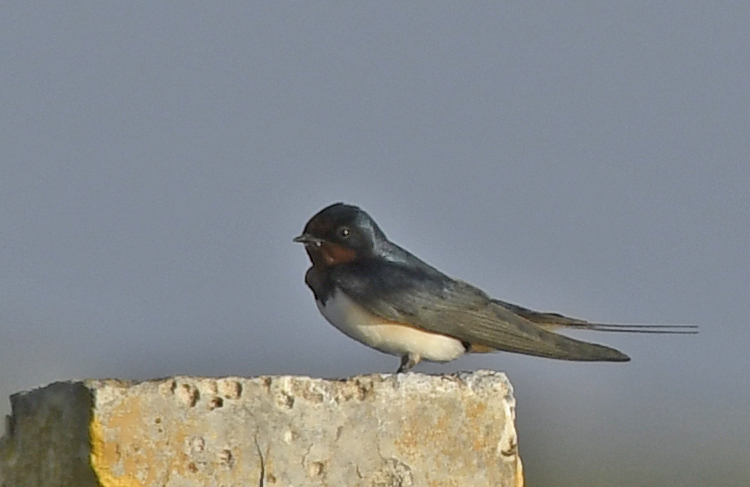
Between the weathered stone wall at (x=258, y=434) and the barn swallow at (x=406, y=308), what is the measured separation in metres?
1.23

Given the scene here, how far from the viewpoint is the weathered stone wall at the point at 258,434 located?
3178 mm

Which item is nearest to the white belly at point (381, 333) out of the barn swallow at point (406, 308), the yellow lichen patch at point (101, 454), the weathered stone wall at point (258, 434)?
the barn swallow at point (406, 308)

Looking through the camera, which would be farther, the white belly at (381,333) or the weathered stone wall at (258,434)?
the white belly at (381,333)

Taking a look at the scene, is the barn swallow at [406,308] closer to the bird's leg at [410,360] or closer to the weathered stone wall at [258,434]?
the bird's leg at [410,360]

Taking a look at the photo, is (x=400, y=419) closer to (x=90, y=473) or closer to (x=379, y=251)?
(x=90, y=473)

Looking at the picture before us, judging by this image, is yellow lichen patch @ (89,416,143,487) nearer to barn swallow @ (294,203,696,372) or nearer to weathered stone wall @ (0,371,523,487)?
weathered stone wall @ (0,371,523,487)

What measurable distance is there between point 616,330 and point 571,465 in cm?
932

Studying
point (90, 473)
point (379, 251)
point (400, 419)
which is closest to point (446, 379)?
point (400, 419)

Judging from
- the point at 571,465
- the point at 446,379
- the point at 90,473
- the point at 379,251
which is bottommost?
the point at 90,473

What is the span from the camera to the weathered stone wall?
318 cm

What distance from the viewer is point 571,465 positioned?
1412 centimetres

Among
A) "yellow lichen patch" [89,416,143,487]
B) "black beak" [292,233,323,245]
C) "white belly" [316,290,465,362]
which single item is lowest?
"yellow lichen patch" [89,416,143,487]

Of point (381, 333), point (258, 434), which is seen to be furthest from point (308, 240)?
point (258, 434)

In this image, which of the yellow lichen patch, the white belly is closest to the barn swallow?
the white belly
